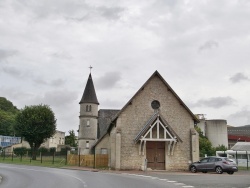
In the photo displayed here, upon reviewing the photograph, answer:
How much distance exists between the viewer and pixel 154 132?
33875mm

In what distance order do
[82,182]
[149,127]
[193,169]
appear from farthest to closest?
[149,127], [193,169], [82,182]

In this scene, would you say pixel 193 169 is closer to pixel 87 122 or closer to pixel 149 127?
pixel 149 127

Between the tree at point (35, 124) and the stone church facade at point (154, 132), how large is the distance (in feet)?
79.0

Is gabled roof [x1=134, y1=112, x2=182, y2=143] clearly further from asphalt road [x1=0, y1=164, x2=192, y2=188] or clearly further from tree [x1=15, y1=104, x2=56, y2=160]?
tree [x1=15, y1=104, x2=56, y2=160]

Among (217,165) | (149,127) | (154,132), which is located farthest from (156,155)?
(217,165)

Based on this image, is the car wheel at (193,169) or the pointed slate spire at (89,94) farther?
the pointed slate spire at (89,94)

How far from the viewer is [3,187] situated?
1645cm

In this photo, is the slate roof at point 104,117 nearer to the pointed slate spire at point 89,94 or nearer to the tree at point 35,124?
the pointed slate spire at point 89,94

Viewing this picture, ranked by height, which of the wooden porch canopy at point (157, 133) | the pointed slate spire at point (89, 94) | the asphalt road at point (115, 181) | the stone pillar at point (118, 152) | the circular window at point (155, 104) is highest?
the pointed slate spire at point (89, 94)

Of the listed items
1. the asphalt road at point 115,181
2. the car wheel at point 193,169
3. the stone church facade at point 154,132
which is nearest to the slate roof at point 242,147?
the stone church facade at point 154,132

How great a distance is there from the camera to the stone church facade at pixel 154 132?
33531mm

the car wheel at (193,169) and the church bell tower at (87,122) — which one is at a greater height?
the church bell tower at (87,122)

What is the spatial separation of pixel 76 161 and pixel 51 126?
17289 millimetres

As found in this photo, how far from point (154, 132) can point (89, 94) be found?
2441 cm
